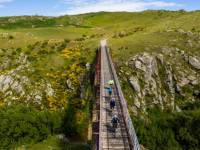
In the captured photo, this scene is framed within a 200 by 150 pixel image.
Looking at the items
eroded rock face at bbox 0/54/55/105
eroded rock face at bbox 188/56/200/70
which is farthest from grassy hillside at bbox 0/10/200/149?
eroded rock face at bbox 188/56/200/70

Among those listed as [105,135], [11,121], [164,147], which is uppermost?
[105,135]

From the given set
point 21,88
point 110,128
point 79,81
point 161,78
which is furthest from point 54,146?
point 161,78

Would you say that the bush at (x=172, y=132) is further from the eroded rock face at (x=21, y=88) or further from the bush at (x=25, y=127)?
the eroded rock face at (x=21, y=88)

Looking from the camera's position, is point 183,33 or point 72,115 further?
point 183,33

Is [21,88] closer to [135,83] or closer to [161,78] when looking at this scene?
[135,83]

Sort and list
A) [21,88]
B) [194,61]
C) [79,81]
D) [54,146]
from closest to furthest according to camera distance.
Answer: [54,146]
[21,88]
[79,81]
[194,61]

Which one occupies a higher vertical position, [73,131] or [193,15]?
[193,15]

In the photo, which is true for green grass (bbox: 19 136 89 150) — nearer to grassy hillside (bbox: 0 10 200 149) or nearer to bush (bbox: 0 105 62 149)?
grassy hillside (bbox: 0 10 200 149)

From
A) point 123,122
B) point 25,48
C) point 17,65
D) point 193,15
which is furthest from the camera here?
point 193,15

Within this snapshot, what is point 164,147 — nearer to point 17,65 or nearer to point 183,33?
point 17,65

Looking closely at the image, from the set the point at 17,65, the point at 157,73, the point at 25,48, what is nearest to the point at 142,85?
the point at 157,73
